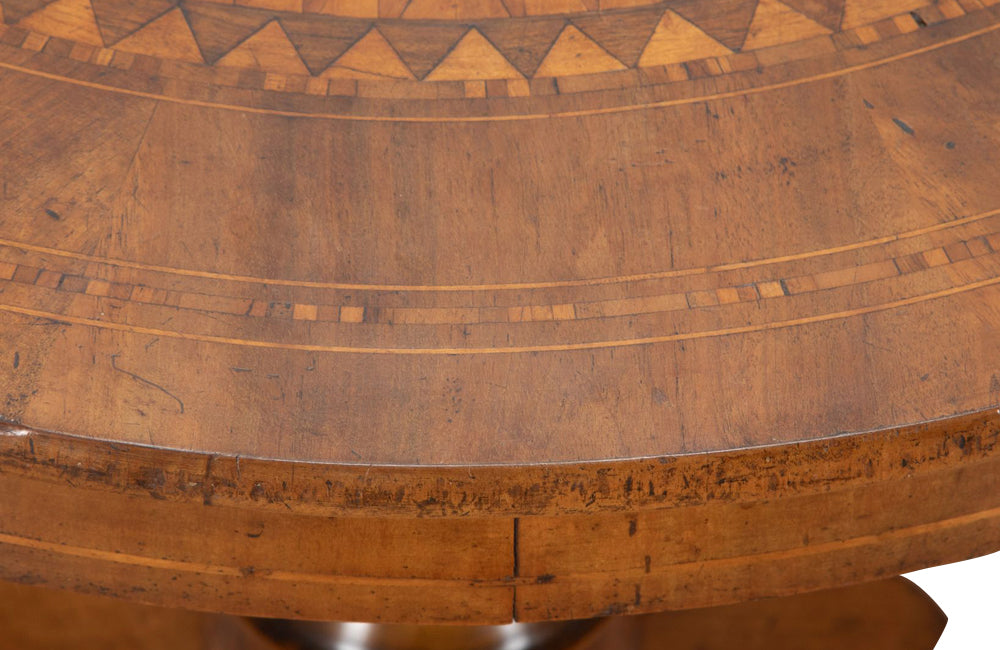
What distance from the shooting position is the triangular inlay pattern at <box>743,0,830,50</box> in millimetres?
1202

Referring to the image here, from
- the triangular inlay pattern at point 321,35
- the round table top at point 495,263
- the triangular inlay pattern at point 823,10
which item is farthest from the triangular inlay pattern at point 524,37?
the triangular inlay pattern at point 823,10

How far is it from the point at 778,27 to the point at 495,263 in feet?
1.25

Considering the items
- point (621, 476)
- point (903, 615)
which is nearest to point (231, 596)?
point (621, 476)

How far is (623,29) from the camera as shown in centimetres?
121

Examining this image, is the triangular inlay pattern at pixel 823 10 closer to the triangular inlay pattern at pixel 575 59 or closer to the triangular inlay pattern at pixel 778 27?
the triangular inlay pattern at pixel 778 27

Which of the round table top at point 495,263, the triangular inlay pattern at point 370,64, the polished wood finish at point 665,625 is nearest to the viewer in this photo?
the round table top at point 495,263

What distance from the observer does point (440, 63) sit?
1.17m

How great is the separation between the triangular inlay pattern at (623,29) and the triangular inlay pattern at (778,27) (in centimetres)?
8

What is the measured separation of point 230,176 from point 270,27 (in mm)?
198

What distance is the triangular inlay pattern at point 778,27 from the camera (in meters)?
1.20

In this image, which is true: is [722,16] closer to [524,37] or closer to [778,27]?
[778,27]

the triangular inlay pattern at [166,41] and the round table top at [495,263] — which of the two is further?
the triangular inlay pattern at [166,41]

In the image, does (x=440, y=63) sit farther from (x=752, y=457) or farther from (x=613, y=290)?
(x=752, y=457)

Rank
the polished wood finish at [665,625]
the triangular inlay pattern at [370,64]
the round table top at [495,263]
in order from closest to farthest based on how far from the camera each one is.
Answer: the round table top at [495,263] < the triangular inlay pattern at [370,64] < the polished wood finish at [665,625]
